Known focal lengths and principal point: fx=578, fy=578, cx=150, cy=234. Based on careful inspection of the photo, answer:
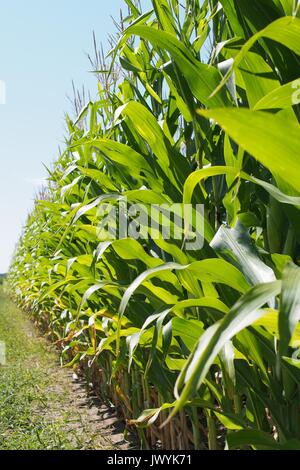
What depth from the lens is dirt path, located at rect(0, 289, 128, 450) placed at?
212 cm

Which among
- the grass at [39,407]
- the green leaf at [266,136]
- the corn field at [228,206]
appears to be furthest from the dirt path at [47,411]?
the green leaf at [266,136]

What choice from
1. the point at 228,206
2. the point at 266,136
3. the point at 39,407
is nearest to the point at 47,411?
the point at 39,407

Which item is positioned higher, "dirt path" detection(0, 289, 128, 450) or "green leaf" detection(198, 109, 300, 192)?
"green leaf" detection(198, 109, 300, 192)

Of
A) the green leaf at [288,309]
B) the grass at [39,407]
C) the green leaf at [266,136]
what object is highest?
the green leaf at [266,136]

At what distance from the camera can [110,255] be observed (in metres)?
1.55

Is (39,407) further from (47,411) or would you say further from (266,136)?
(266,136)

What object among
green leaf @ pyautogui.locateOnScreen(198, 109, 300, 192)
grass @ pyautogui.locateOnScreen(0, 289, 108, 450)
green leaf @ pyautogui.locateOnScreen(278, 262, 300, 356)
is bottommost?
grass @ pyautogui.locateOnScreen(0, 289, 108, 450)

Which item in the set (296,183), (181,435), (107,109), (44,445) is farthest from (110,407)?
(296,183)

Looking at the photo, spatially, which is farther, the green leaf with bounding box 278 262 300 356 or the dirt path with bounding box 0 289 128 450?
the dirt path with bounding box 0 289 128 450

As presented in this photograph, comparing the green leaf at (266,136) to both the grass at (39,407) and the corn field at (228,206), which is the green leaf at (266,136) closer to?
the corn field at (228,206)

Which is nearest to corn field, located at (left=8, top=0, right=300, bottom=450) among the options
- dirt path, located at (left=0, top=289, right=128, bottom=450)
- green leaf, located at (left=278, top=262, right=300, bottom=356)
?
green leaf, located at (left=278, top=262, right=300, bottom=356)

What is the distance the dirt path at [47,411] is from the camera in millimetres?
2125

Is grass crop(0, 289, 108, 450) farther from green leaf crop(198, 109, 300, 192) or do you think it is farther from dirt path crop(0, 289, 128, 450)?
green leaf crop(198, 109, 300, 192)

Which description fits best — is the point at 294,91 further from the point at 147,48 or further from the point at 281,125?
the point at 147,48
